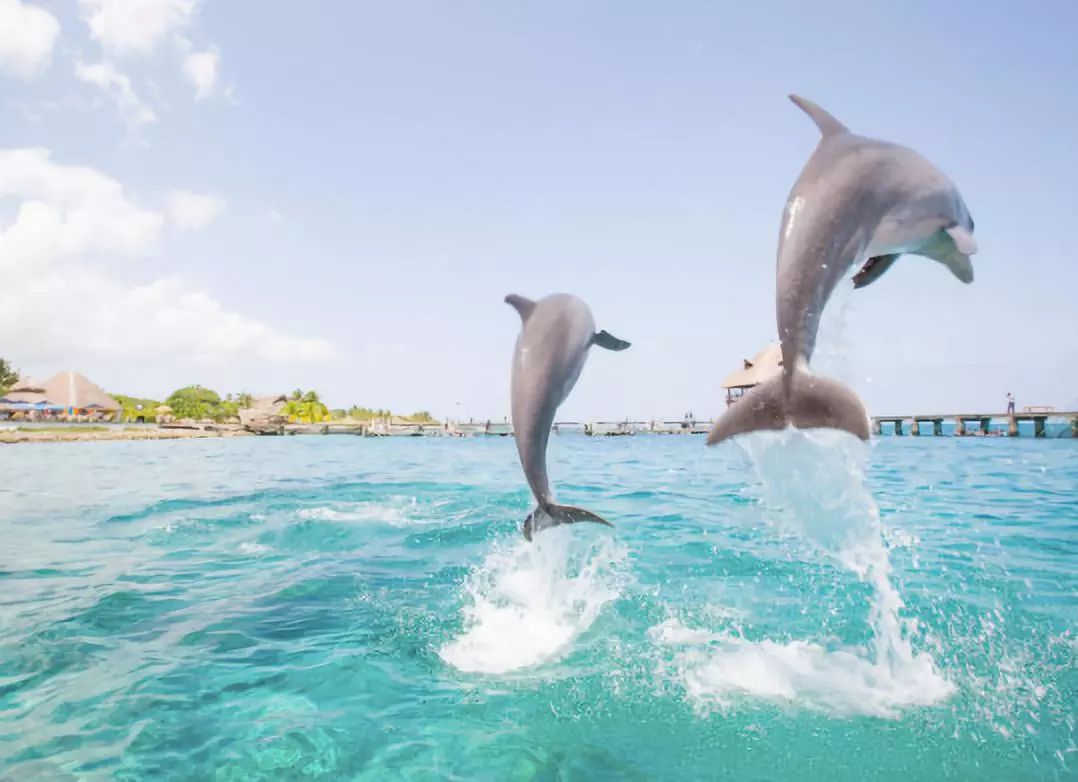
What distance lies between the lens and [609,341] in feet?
18.2

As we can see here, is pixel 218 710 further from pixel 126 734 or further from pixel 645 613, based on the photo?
pixel 645 613

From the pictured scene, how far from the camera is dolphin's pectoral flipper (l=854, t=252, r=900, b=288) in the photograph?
394cm

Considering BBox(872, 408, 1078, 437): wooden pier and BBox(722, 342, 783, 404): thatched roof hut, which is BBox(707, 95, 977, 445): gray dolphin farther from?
BBox(872, 408, 1078, 437): wooden pier

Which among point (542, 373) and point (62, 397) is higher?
point (62, 397)

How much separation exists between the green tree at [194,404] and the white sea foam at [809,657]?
85.5 m

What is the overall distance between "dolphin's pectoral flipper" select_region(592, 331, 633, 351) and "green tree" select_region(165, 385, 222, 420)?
85.0m

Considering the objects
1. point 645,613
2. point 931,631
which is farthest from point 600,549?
point 931,631

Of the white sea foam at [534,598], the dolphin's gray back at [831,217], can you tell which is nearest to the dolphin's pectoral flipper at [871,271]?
the dolphin's gray back at [831,217]

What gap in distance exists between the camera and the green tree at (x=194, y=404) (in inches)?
3198

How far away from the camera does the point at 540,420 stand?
494 centimetres

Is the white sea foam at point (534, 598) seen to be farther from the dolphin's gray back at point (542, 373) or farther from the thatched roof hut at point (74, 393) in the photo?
the thatched roof hut at point (74, 393)

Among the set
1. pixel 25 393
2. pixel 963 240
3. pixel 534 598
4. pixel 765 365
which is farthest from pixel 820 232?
pixel 25 393

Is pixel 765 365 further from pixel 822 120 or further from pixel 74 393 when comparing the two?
pixel 74 393

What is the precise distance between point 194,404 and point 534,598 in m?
85.8
